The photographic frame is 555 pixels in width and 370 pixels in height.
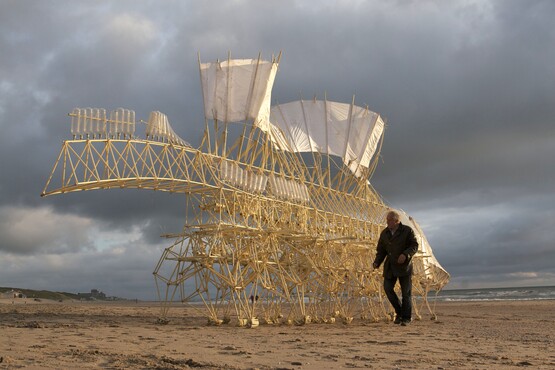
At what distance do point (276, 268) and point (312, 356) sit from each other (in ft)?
33.3

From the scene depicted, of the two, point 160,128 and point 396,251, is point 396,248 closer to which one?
point 396,251

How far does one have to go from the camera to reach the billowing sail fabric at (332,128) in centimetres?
2312

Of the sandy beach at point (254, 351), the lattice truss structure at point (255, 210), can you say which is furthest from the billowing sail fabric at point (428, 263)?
the sandy beach at point (254, 351)

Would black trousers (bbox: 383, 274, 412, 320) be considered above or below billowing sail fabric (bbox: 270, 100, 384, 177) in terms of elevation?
below

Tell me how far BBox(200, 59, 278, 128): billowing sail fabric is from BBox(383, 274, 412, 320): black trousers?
309 inches

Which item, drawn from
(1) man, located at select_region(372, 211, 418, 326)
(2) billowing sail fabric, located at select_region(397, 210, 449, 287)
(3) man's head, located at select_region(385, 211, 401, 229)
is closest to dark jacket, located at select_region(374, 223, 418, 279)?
(1) man, located at select_region(372, 211, 418, 326)

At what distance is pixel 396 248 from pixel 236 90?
8.40m

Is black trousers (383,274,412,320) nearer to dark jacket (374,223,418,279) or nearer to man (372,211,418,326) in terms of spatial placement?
man (372,211,418,326)

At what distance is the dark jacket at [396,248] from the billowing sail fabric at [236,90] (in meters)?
7.69

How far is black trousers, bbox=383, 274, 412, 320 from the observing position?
11086mm

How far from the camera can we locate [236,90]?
17.8 meters

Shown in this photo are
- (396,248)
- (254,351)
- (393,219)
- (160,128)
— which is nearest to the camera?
(254,351)

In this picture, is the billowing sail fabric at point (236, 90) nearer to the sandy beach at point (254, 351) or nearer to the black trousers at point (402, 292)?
the sandy beach at point (254, 351)

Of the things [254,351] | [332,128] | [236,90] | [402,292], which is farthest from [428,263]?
[254,351]
